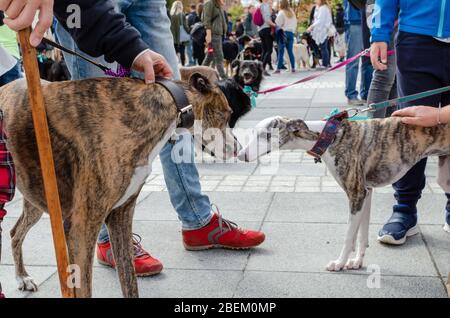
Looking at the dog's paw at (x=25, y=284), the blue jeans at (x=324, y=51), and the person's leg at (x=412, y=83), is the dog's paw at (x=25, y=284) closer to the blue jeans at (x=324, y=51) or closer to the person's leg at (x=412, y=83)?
the person's leg at (x=412, y=83)

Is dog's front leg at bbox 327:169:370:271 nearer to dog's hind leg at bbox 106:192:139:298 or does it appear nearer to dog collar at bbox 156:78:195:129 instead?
dog's hind leg at bbox 106:192:139:298

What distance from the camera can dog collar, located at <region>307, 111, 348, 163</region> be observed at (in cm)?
359

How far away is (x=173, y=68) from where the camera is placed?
12.1 ft

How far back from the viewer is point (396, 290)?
326 centimetres

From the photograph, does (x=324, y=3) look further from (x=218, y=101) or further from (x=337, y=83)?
(x=218, y=101)

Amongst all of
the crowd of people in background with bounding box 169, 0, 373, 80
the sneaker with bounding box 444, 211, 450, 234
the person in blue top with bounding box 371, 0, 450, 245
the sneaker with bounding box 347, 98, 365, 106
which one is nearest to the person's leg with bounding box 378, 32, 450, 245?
the person in blue top with bounding box 371, 0, 450, 245

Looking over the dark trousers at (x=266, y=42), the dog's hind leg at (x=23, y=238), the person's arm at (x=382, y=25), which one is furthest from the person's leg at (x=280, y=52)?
the dog's hind leg at (x=23, y=238)

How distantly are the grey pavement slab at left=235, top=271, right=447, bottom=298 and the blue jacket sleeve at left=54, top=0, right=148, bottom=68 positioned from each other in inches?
59.7

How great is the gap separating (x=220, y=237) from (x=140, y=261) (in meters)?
0.65

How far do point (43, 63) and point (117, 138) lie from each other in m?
11.2

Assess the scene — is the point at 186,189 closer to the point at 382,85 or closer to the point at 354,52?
the point at 382,85

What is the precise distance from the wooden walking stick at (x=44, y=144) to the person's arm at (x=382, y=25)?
2599 mm

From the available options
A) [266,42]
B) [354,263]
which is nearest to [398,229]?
[354,263]
